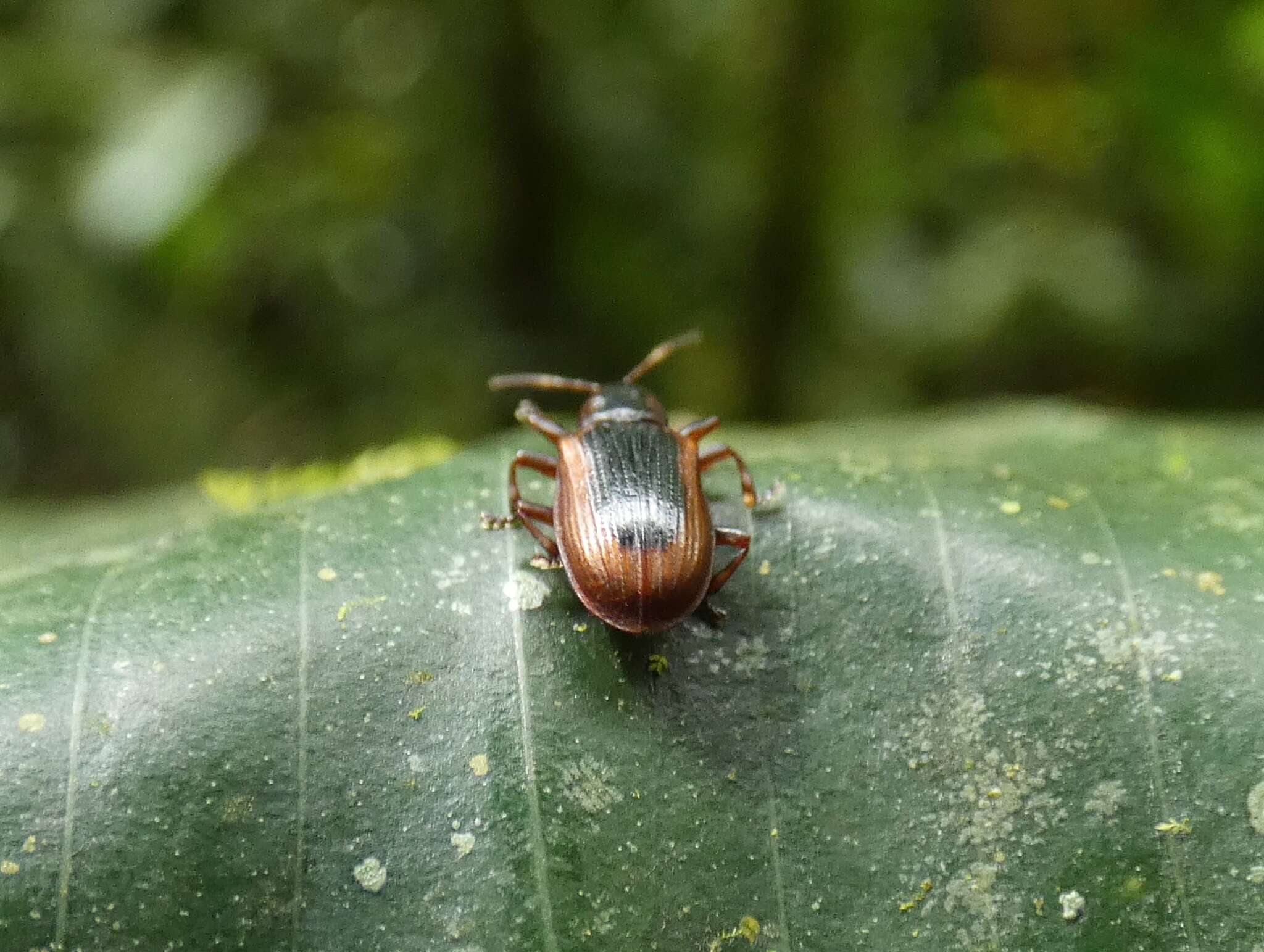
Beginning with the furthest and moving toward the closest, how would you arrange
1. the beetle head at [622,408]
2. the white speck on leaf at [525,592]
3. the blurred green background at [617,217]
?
the blurred green background at [617,217] < the beetle head at [622,408] < the white speck on leaf at [525,592]

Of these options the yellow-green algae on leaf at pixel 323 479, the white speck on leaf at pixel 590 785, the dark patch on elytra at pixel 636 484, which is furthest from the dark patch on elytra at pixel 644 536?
the yellow-green algae on leaf at pixel 323 479

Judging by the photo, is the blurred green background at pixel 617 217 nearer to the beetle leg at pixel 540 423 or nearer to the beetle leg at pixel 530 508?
the beetle leg at pixel 540 423

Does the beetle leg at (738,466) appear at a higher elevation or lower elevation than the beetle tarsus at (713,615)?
higher

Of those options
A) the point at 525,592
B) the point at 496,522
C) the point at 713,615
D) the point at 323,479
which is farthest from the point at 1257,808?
the point at 323,479

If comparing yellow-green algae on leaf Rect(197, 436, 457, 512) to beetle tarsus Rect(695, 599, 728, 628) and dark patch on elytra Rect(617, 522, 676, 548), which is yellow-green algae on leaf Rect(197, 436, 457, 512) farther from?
beetle tarsus Rect(695, 599, 728, 628)

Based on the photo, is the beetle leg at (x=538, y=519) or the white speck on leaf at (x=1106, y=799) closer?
the white speck on leaf at (x=1106, y=799)

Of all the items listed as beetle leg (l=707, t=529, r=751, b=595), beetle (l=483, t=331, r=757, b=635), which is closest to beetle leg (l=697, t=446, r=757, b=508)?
beetle (l=483, t=331, r=757, b=635)

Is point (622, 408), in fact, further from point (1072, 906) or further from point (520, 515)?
point (1072, 906)
